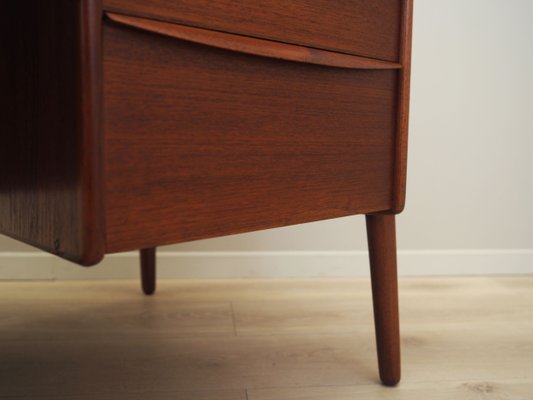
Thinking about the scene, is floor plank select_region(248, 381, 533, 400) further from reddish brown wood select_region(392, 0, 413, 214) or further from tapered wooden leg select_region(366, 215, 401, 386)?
reddish brown wood select_region(392, 0, 413, 214)

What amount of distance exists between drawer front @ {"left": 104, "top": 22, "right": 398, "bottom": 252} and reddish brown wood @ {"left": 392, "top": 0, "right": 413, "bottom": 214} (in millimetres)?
27

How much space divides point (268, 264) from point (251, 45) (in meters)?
1.01

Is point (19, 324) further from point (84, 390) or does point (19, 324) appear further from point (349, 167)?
point (349, 167)

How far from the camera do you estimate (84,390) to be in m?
0.80

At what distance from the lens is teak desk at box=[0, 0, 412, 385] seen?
45 cm

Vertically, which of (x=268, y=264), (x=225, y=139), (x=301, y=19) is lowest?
(x=268, y=264)

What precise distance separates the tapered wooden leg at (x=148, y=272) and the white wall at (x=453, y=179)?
157 millimetres

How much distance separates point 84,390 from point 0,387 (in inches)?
5.3

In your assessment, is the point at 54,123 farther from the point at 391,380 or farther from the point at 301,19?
the point at 391,380

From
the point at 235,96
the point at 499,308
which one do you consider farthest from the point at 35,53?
the point at 499,308

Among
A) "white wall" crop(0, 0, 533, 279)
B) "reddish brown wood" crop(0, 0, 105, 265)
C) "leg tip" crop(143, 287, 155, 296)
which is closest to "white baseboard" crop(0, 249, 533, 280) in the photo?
"white wall" crop(0, 0, 533, 279)

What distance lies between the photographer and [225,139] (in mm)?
547

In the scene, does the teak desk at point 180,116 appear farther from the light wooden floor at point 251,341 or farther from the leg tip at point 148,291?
the leg tip at point 148,291

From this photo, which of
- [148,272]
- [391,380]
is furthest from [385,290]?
[148,272]
